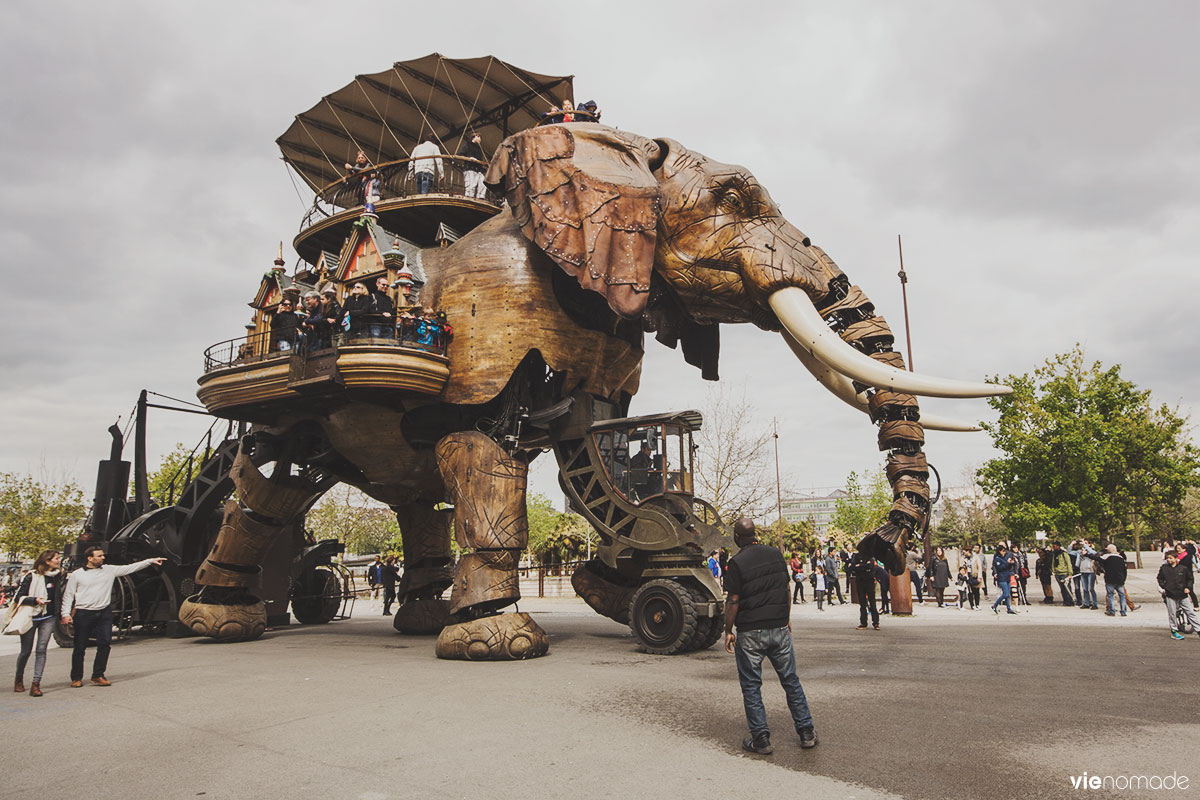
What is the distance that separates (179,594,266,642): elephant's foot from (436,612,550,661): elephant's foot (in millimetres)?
4308

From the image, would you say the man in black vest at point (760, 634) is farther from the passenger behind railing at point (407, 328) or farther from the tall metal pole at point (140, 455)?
the tall metal pole at point (140, 455)

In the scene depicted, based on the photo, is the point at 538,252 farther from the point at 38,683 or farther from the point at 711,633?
the point at 38,683

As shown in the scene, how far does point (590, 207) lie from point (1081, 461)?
15.9 m

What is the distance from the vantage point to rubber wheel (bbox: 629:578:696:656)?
8930mm

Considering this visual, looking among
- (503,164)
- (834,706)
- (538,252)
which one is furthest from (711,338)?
(834,706)

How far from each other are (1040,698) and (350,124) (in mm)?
14175

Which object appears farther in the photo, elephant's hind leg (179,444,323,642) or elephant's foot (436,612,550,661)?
elephant's hind leg (179,444,323,642)

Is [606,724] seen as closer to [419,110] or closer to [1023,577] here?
[419,110]

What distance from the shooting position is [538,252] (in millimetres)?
9375

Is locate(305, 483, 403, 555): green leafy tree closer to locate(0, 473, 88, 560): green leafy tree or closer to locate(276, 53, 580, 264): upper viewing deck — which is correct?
locate(0, 473, 88, 560): green leafy tree

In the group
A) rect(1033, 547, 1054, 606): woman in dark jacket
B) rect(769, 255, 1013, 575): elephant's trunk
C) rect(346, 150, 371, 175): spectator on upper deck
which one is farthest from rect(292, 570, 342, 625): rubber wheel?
rect(1033, 547, 1054, 606): woman in dark jacket

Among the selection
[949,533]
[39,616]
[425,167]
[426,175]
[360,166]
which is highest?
[360,166]

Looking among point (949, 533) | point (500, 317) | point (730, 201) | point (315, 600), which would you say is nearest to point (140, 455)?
point (315, 600)

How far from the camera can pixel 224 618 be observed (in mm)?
11141
